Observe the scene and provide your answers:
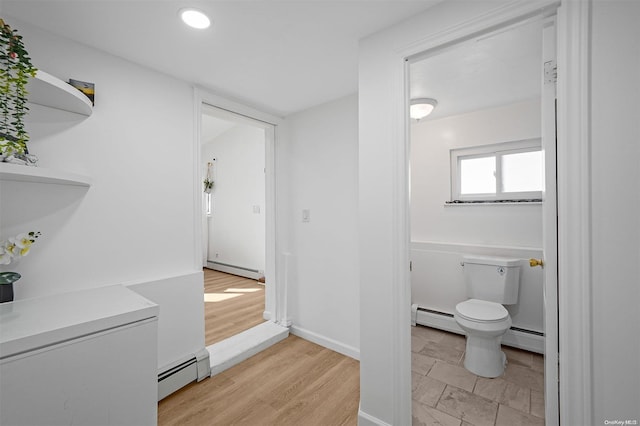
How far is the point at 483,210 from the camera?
272 cm

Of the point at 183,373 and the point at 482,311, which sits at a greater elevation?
the point at 482,311

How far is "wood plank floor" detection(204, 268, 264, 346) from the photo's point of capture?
278cm

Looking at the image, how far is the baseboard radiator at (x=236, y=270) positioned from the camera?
15.8 feet

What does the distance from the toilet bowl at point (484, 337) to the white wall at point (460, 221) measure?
0.59 metres

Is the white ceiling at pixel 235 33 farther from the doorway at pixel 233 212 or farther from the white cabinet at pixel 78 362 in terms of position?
the doorway at pixel 233 212

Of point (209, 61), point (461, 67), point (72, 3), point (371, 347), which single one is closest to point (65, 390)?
point (371, 347)

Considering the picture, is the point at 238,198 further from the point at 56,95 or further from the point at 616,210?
the point at 616,210

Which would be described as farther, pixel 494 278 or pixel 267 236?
pixel 267 236

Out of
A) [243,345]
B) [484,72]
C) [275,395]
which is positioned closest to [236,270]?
[243,345]

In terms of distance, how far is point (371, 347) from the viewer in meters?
1.54

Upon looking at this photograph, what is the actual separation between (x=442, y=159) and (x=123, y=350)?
3.06m

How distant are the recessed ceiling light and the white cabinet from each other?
1440 mm

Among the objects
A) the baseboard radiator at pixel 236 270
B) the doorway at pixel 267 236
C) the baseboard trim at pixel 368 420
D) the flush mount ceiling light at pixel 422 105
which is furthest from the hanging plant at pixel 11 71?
the baseboard radiator at pixel 236 270

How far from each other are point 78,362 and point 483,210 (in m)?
3.12
